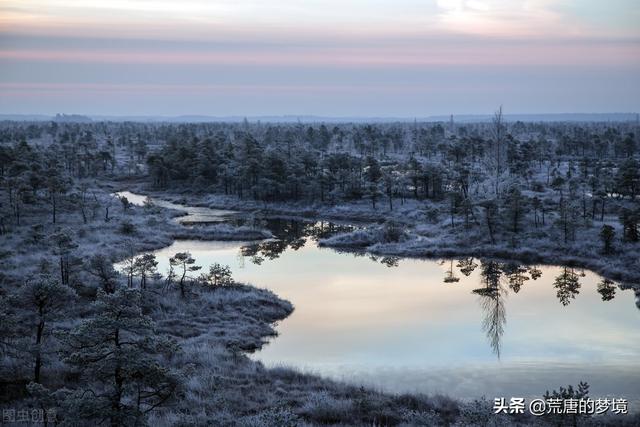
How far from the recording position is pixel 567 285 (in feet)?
110

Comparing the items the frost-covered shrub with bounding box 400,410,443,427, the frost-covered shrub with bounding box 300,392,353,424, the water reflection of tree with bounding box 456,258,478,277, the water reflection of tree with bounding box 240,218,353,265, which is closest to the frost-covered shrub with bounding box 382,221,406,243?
the water reflection of tree with bounding box 456,258,478,277

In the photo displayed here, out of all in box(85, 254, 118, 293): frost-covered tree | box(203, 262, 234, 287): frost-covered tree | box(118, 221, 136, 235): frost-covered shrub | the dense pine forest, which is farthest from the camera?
box(118, 221, 136, 235): frost-covered shrub

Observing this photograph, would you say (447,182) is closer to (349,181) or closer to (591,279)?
(349,181)

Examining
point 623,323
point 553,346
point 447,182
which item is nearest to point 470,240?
point 623,323

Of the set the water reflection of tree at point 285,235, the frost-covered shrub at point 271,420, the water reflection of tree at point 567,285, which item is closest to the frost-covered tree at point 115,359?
the frost-covered shrub at point 271,420

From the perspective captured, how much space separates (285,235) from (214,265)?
20430 mm

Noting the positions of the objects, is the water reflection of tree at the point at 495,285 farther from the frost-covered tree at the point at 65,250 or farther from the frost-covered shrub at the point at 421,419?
the frost-covered tree at the point at 65,250

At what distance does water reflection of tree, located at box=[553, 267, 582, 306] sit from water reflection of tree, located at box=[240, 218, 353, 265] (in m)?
19.5

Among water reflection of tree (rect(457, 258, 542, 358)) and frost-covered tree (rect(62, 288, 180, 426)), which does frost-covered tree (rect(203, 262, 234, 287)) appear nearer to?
water reflection of tree (rect(457, 258, 542, 358))

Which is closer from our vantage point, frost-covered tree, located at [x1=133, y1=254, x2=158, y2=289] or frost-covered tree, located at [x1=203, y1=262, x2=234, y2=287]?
frost-covered tree, located at [x1=133, y1=254, x2=158, y2=289]

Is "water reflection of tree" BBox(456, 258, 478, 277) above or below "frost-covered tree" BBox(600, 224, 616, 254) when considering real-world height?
below

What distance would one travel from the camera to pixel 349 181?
67062 millimetres

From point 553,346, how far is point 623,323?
18.3ft

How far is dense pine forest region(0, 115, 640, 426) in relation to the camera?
12664 mm
